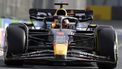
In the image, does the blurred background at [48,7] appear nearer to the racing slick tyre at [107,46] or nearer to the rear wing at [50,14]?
the rear wing at [50,14]

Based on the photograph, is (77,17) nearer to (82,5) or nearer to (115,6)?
(82,5)

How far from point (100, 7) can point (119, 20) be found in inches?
159

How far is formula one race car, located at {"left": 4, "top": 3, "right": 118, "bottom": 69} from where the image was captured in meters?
11.3

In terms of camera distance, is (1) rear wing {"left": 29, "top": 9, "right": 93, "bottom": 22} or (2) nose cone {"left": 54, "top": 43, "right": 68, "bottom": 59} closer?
(2) nose cone {"left": 54, "top": 43, "right": 68, "bottom": 59}

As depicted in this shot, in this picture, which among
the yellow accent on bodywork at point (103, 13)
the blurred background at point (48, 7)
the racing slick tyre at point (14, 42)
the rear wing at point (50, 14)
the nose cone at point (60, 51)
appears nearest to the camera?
the nose cone at point (60, 51)

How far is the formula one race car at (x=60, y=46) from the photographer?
11265mm

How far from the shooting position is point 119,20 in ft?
251

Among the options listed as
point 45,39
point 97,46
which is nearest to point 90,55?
point 97,46

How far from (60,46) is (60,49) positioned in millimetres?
148

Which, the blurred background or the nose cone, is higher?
the blurred background

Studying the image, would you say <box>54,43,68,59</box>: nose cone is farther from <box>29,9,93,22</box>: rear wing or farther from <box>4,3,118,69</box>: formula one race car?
<box>29,9,93,22</box>: rear wing

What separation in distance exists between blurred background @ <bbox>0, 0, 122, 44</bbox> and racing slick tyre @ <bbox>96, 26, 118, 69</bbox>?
927cm

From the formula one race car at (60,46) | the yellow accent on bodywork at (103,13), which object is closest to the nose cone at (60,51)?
the formula one race car at (60,46)

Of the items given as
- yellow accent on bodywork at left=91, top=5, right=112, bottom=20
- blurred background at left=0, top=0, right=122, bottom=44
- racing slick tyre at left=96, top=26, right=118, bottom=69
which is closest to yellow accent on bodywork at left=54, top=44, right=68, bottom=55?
racing slick tyre at left=96, top=26, right=118, bottom=69
